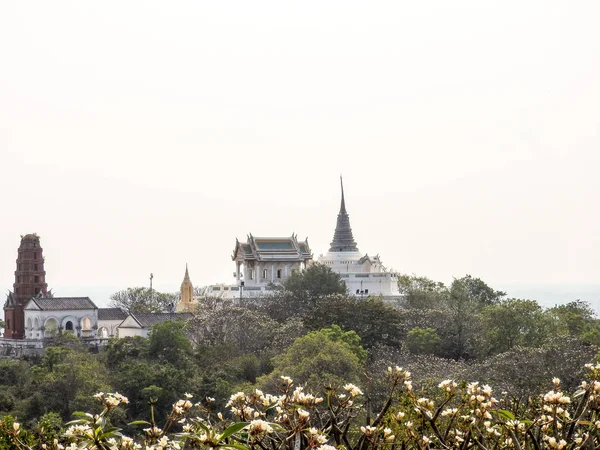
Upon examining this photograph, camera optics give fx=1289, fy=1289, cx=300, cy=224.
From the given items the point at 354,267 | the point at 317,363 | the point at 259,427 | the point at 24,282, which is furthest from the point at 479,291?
the point at 259,427

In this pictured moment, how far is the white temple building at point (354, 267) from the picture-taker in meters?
86.2

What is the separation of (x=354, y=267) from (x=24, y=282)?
957 inches

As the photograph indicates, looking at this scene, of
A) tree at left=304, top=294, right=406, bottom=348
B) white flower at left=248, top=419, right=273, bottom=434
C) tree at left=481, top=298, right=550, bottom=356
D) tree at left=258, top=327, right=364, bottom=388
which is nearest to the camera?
white flower at left=248, top=419, right=273, bottom=434

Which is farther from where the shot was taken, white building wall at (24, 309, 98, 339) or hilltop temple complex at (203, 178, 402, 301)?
hilltop temple complex at (203, 178, 402, 301)

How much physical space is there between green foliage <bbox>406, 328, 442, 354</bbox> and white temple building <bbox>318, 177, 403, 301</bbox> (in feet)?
65.7

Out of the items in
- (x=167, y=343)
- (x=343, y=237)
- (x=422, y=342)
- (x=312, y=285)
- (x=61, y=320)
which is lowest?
(x=422, y=342)

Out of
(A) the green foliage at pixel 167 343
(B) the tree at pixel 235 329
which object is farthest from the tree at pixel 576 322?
(A) the green foliage at pixel 167 343

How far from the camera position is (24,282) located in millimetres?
77375

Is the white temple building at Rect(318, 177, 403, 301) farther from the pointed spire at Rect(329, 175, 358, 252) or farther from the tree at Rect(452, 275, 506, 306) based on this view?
the tree at Rect(452, 275, 506, 306)

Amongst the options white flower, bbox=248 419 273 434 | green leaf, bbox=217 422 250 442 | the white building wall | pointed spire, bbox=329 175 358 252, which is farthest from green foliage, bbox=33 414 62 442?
pointed spire, bbox=329 175 358 252

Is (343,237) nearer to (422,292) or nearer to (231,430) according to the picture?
(422,292)

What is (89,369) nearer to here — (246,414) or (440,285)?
(440,285)

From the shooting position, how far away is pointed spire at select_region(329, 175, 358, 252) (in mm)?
95375

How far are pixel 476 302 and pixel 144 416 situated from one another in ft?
93.4
